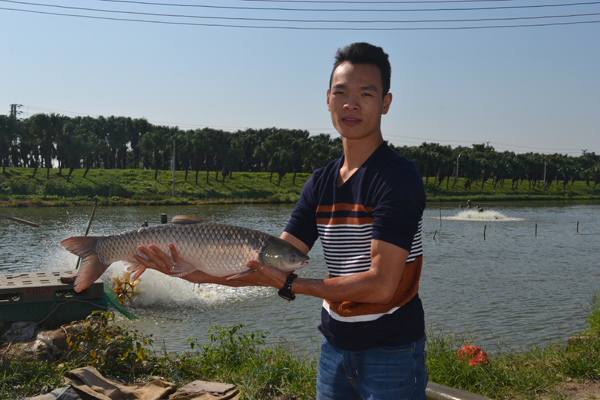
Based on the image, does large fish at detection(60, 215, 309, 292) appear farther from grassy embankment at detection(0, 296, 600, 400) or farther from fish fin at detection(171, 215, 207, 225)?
grassy embankment at detection(0, 296, 600, 400)

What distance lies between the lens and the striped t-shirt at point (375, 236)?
255cm

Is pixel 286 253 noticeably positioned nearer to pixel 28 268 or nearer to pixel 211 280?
pixel 211 280

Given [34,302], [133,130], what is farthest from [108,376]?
[133,130]

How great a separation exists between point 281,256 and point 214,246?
0.37 metres

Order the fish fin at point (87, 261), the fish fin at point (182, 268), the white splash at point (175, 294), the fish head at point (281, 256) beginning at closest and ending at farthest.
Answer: the fish head at point (281, 256) < the fish fin at point (182, 268) < the fish fin at point (87, 261) < the white splash at point (175, 294)

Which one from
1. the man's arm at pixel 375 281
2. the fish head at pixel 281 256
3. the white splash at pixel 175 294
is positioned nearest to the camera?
the man's arm at pixel 375 281

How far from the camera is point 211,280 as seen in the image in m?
3.10

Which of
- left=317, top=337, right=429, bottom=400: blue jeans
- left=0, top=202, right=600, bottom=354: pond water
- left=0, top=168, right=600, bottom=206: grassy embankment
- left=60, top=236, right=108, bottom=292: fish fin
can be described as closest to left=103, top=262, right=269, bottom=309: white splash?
left=0, top=202, right=600, bottom=354: pond water

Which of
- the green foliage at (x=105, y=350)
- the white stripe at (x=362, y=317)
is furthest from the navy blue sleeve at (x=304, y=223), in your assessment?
the green foliage at (x=105, y=350)

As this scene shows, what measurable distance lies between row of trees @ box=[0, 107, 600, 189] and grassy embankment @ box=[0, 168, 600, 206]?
2505mm

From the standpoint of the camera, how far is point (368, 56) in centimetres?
286

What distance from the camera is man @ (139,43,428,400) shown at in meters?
2.54

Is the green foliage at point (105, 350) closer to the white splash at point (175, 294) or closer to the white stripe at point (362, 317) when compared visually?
the white stripe at point (362, 317)

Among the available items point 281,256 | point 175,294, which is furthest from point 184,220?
point 175,294
